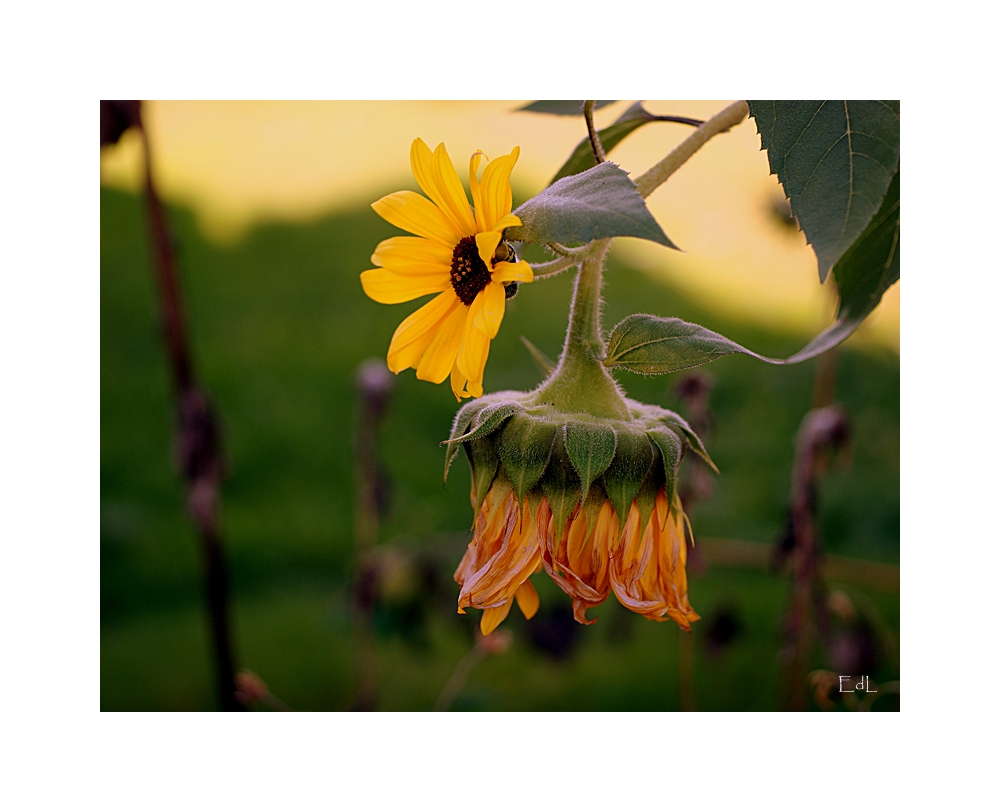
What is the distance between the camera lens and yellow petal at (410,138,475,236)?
0.41 meters

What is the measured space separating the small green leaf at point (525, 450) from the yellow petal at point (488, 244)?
3.1 inches

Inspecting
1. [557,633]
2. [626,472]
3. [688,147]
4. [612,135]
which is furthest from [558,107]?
[557,633]

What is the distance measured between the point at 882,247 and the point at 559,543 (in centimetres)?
28

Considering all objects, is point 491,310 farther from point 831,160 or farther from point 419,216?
point 831,160

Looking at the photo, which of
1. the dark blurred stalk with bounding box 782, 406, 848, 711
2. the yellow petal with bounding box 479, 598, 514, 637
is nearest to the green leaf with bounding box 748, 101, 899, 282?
the yellow petal with bounding box 479, 598, 514, 637

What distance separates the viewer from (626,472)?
15.5 inches

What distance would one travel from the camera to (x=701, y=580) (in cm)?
134

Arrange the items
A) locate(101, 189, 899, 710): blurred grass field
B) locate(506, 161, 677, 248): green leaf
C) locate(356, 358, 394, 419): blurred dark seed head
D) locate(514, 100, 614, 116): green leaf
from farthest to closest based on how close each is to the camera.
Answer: locate(101, 189, 899, 710): blurred grass field → locate(356, 358, 394, 419): blurred dark seed head → locate(514, 100, 614, 116): green leaf → locate(506, 161, 677, 248): green leaf

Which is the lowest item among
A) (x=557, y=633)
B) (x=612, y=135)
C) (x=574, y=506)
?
(x=557, y=633)

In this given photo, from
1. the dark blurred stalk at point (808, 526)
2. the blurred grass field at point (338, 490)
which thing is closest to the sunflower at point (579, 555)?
the dark blurred stalk at point (808, 526)

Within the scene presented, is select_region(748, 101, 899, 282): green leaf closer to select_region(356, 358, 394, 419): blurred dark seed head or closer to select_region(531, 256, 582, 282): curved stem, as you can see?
select_region(531, 256, 582, 282): curved stem

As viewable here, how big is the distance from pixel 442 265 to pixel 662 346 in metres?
0.12

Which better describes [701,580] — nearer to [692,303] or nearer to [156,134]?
[692,303]

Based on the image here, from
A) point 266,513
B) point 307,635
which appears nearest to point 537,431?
point 307,635
